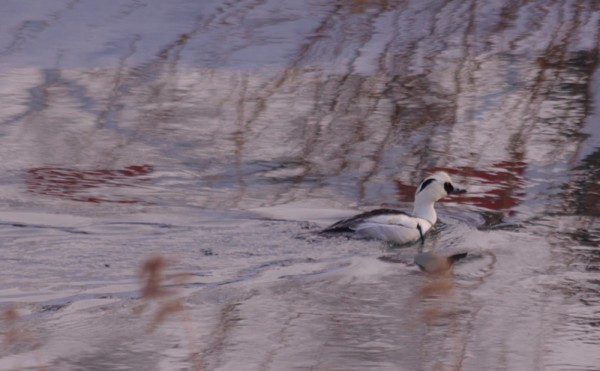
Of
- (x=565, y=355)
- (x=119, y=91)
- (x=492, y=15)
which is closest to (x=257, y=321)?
(x=565, y=355)

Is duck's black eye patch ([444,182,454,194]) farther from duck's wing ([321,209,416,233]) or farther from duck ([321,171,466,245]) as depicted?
duck's wing ([321,209,416,233])

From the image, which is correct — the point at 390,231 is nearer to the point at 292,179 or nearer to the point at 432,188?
the point at 432,188

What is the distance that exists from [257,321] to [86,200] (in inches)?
110

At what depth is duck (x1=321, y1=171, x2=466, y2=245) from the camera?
8.55m

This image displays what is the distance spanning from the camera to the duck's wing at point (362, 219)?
28.0 ft

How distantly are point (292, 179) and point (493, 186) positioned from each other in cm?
143

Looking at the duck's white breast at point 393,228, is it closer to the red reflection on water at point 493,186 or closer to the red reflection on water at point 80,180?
the red reflection on water at point 493,186

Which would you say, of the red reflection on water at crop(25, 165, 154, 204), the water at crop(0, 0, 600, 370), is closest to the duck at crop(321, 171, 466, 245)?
the water at crop(0, 0, 600, 370)

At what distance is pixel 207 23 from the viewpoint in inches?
542

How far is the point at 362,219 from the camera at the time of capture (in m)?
8.56

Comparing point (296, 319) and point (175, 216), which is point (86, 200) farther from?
point (296, 319)

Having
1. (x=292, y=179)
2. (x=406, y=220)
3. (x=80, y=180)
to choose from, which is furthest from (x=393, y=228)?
(x=80, y=180)

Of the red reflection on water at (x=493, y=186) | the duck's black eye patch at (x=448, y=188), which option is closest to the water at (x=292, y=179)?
the red reflection on water at (x=493, y=186)

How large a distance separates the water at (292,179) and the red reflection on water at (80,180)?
0.03m
